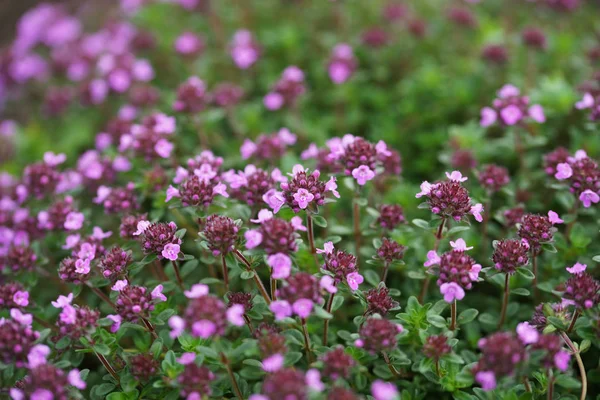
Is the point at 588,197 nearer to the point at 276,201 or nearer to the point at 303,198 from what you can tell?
the point at 303,198

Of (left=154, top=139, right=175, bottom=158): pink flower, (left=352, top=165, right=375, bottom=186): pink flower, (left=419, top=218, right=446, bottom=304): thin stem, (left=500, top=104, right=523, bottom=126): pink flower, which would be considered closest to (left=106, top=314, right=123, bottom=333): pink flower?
(left=154, top=139, right=175, bottom=158): pink flower

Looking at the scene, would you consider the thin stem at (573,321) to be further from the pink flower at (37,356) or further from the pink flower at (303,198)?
the pink flower at (37,356)

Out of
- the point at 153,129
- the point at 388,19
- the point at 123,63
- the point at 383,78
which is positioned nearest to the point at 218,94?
the point at 153,129

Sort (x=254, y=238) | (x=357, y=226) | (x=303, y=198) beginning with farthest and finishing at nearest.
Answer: (x=357, y=226) < (x=303, y=198) < (x=254, y=238)

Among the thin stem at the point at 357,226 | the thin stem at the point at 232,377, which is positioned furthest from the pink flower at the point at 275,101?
the thin stem at the point at 232,377

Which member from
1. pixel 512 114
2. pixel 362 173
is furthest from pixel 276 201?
pixel 512 114

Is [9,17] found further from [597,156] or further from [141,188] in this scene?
[597,156]
